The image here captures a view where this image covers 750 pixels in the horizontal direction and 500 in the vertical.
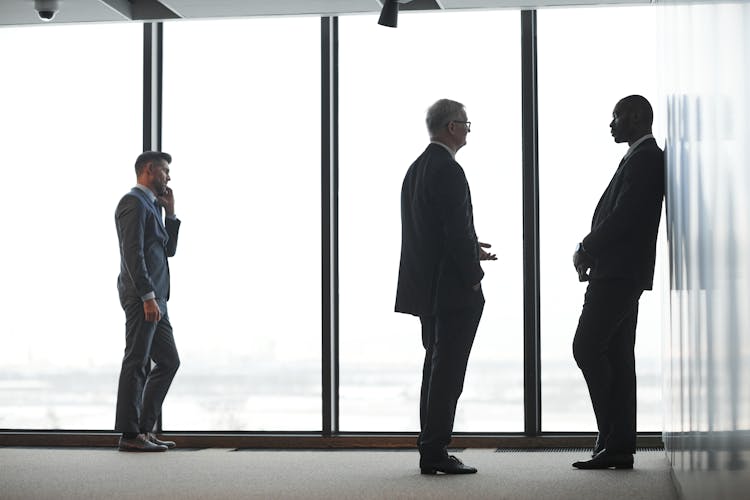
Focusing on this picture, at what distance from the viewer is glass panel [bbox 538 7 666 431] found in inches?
209

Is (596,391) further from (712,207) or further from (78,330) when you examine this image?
(78,330)

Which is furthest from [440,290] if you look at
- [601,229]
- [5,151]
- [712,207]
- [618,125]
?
[5,151]

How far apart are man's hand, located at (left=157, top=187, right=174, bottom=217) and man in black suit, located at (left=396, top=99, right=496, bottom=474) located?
1.84 metres

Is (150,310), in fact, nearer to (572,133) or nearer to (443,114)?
(443,114)

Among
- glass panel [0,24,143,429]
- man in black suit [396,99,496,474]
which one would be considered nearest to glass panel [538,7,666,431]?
man in black suit [396,99,496,474]

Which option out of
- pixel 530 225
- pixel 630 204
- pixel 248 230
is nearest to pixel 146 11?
pixel 248 230

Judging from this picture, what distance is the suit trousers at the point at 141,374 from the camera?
5.09m

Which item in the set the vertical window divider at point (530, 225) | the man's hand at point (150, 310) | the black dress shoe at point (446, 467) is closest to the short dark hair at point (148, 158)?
the man's hand at point (150, 310)

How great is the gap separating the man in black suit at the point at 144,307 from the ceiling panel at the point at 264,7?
0.82m

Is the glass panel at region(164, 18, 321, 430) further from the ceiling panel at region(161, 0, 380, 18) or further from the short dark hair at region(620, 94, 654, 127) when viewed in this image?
the short dark hair at region(620, 94, 654, 127)

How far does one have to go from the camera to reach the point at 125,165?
18.8 feet

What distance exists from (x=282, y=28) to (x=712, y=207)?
387 cm

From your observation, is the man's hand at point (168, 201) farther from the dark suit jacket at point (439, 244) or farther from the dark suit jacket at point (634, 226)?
the dark suit jacket at point (634, 226)

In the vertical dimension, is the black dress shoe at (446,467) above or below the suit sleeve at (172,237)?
below
